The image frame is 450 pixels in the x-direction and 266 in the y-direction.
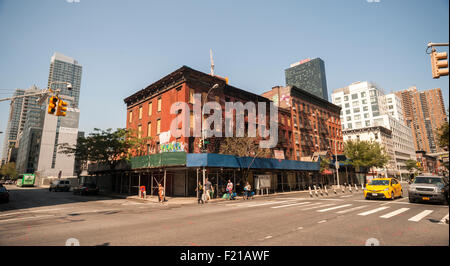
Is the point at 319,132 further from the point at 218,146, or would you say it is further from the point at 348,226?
the point at 348,226

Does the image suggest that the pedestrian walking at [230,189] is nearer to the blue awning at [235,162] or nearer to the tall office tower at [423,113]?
the blue awning at [235,162]

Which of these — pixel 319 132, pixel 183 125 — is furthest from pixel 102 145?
pixel 319 132

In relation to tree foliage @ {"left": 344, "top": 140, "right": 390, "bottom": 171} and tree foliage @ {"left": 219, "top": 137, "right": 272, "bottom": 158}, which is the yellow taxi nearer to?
tree foliage @ {"left": 219, "top": 137, "right": 272, "bottom": 158}

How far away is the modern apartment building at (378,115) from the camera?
284 feet

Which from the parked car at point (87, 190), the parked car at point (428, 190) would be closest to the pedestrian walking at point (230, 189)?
the parked car at point (428, 190)

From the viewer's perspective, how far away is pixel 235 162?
24047mm

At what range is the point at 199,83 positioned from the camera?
2891cm

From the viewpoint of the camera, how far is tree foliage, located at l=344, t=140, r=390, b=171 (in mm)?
46875

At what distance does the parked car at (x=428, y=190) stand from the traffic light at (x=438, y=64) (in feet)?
25.2

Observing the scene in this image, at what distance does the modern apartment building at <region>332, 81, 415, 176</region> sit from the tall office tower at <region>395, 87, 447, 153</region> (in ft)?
275

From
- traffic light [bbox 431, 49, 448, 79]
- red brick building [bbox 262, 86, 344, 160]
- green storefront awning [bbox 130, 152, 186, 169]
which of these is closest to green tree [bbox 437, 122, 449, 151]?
traffic light [bbox 431, 49, 448, 79]

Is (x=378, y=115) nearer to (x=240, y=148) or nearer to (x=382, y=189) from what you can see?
(x=240, y=148)

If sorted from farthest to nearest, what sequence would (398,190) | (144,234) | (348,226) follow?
(398,190), (348,226), (144,234)

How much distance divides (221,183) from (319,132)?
32.0 metres
